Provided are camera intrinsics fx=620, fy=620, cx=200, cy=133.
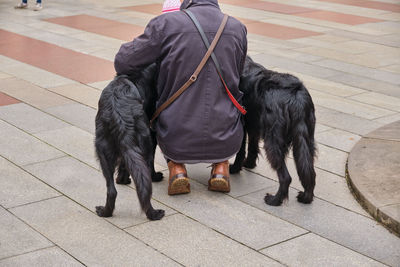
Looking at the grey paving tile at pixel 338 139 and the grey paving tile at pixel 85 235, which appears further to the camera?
the grey paving tile at pixel 338 139

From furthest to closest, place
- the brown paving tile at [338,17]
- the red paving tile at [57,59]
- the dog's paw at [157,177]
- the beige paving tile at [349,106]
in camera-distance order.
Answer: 1. the brown paving tile at [338,17]
2. the red paving tile at [57,59]
3. the beige paving tile at [349,106]
4. the dog's paw at [157,177]

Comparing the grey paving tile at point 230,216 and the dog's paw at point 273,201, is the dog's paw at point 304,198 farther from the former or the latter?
the grey paving tile at point 230,216

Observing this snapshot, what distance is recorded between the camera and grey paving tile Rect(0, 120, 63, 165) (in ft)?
19.7

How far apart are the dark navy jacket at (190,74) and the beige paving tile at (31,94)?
296 cm

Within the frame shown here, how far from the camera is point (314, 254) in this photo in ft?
14.3

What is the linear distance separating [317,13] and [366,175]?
33.2ft

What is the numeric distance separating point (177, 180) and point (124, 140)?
2.63ft

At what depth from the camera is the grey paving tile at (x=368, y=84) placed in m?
8.60

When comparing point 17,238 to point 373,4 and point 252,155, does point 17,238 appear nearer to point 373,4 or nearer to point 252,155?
point 252,155

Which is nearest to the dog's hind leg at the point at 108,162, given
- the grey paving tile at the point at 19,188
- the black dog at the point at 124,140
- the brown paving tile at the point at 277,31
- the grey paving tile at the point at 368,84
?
the black dog at the point at 124,140

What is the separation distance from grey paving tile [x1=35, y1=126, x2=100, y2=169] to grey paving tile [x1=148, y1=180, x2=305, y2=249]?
0.96 meters

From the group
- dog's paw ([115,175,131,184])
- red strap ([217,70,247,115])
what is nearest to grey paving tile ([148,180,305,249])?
dog's paw ([115,175,131,184])

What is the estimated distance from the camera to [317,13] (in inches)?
589

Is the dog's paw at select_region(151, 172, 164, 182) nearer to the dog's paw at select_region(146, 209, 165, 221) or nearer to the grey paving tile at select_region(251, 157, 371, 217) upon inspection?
the dog's paw at select_region(146, 209, 165, 221)
